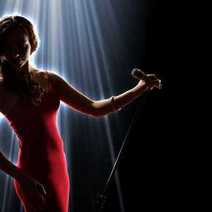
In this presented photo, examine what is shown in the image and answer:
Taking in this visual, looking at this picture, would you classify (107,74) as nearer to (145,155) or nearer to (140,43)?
(140,43)

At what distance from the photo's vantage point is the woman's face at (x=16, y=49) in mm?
1287

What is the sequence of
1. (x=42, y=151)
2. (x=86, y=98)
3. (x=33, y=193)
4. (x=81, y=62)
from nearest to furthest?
(x=33, y=193) < (x=42, y=151) < (x=86, y=98) < (x=81, y=62)

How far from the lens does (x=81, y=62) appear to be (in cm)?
311

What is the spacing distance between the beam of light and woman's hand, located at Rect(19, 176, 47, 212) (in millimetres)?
1762

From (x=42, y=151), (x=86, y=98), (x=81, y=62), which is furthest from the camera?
(x=81, y=62)

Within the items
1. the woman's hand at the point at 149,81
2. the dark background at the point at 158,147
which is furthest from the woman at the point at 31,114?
the dark background at the point at 158,147

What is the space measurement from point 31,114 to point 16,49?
20 cm

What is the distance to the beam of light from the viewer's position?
9.84ft

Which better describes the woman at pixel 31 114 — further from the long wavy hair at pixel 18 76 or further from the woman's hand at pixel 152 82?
the woman's hand at pixel 152 82

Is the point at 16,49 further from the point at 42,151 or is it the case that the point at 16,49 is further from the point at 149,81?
the point at 149,81

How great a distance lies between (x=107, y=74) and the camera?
10.1 ft

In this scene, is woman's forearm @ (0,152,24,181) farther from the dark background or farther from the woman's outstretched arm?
the dark background

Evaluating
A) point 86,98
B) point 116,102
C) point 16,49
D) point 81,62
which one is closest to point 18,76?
point 16,49

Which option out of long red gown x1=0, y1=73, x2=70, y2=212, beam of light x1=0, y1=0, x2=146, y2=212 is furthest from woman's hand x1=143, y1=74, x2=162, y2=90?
beam of light x1=0, y1=0, x2=146, y2=212
